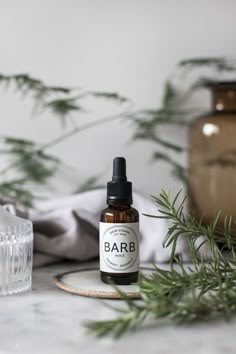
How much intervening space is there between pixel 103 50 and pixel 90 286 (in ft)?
1.86

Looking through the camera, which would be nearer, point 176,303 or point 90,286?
point 176,303

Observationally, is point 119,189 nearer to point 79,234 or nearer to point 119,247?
point 119,247

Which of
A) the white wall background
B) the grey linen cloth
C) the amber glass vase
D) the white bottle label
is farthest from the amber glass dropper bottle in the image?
the white wall background

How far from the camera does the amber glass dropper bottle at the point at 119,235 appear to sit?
2.13 ft

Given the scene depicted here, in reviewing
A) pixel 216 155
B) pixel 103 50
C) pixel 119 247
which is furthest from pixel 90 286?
pixel 103 50

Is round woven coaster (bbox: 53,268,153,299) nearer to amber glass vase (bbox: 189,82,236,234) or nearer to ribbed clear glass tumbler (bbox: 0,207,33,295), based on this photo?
ribbed clear glass tumbler (bbox: 0,207,33,295)

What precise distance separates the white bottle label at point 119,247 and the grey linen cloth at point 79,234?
0.16m

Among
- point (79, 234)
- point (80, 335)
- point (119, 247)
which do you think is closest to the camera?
point (80, 335)

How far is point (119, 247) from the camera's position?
0.65 metres

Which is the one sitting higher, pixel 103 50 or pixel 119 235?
pixel 103 50

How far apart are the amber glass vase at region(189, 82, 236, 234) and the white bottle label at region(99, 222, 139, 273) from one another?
368 millimetres

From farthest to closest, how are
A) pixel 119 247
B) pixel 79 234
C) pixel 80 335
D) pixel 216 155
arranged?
pixel 216 155 < pixel 79 234 < pixel 119 247 < pixel 80 335

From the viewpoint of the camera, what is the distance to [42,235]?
0.82m

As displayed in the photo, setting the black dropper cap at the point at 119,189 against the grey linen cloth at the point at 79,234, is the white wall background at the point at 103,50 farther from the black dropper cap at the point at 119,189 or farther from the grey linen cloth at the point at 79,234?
the black dropper cap at the point at 119,189
